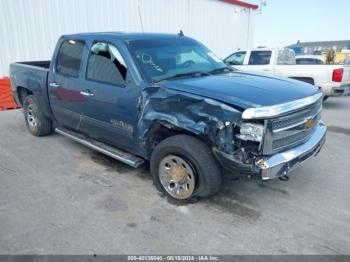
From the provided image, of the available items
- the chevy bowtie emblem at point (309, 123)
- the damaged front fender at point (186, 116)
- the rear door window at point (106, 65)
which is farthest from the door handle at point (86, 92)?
the chevy bowtie emblem at point (309, 123)

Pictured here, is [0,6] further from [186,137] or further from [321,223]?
[321,223]

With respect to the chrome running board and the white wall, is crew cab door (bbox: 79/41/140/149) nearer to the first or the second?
the chrome running board

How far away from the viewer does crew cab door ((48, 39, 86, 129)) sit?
4461mm

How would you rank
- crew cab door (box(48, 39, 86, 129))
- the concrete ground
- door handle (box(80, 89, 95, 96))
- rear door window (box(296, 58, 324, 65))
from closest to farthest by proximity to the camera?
the concrete ground → door handle (box(80, 89, 95, 96)) → crew cab door (box(48, 39, 86, 129)) → rear door window (box(296, 58, 324, 65))

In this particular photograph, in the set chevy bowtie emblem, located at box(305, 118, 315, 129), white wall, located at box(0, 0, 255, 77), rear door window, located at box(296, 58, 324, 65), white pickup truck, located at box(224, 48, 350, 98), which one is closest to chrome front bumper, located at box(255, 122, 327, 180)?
chevy bowtie emblem, located at box(305, 118, 315, 129)

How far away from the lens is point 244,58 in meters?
9.98

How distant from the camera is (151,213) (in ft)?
10.8

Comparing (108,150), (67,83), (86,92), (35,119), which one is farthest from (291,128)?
(35,119)

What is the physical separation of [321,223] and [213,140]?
1.42 meters

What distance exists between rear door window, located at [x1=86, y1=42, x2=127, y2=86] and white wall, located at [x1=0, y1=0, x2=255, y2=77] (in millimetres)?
6620

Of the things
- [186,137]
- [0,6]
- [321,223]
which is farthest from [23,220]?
[0,6]

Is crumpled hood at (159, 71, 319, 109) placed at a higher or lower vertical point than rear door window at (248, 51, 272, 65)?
lower

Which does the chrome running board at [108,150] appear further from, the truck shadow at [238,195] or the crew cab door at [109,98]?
the truck shadow at [238,195]

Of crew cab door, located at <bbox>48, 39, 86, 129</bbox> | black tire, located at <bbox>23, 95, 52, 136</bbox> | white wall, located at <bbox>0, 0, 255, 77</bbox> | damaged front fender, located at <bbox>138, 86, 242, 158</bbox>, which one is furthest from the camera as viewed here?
white wall, located at <bbox>0, 0, 255, 77</bbox>
